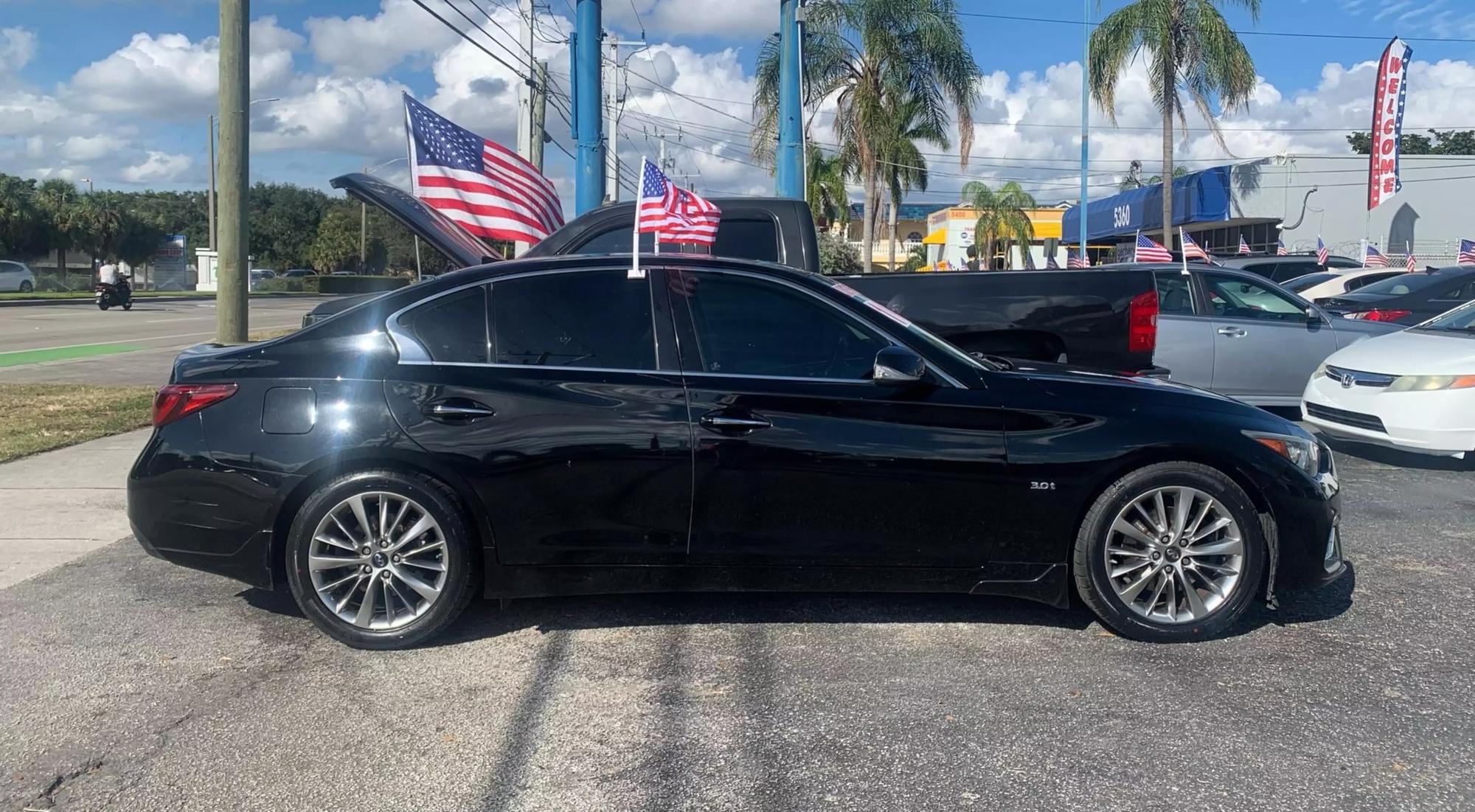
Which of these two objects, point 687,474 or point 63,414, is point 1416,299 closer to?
point 687,474

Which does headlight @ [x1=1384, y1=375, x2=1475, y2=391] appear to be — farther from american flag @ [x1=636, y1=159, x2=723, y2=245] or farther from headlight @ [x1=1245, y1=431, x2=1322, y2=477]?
american flag @ [x1=636, y1=159, x2=723, y2=245]

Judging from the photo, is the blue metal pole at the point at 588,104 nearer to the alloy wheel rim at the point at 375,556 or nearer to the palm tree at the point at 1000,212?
the alloy wheel rim at the point at 375,556

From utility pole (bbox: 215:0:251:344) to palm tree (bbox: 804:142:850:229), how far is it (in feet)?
89.0

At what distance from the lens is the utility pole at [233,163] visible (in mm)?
10352

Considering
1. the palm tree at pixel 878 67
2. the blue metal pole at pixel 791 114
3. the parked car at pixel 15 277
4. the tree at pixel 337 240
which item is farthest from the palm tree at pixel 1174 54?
the tree at pixel 337 240

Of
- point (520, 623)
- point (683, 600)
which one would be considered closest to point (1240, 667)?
point (683, 600)

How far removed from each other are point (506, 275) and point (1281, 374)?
8.44m

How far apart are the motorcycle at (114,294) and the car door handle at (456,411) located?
35.6m

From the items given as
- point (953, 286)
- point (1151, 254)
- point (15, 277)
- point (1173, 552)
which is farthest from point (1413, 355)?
point (15, 277)

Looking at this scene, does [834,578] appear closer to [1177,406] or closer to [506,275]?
[1177,406]

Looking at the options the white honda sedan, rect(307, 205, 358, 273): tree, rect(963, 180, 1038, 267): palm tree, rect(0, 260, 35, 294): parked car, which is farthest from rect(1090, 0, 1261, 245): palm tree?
rect(307, 205, 358, 273): tree

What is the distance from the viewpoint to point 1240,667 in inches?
176

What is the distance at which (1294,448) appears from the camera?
188 inches

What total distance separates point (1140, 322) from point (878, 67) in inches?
820
